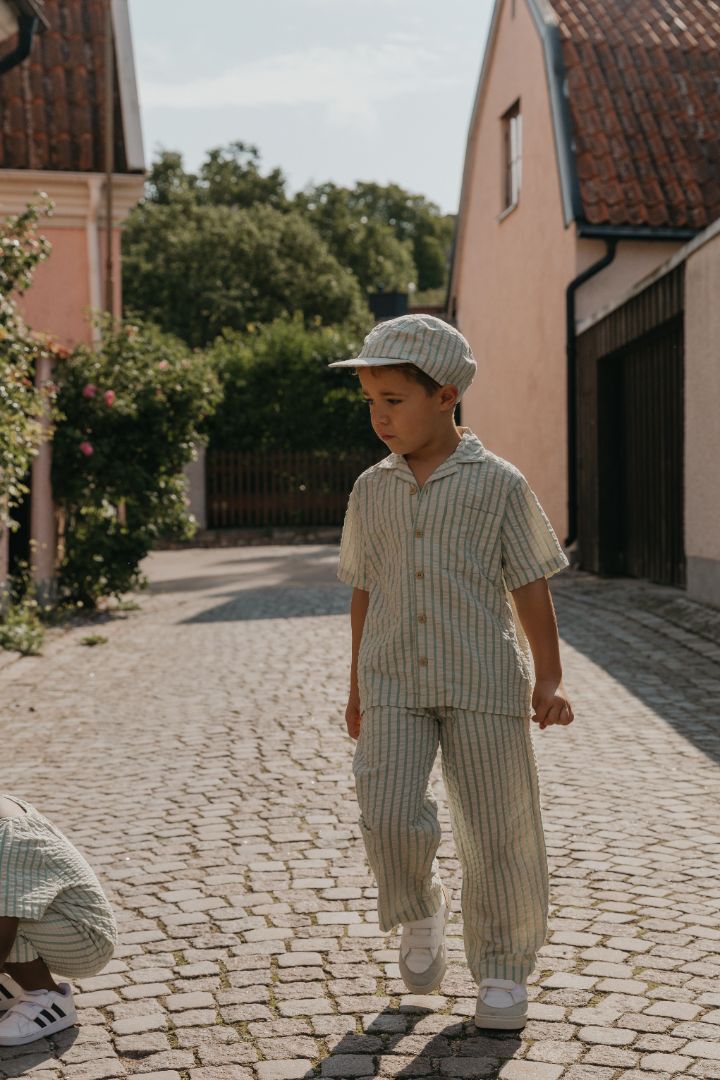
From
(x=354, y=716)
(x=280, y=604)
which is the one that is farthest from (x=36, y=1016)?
(x=280, y=604)

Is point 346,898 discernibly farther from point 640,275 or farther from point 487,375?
point 487,375

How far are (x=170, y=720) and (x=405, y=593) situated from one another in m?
4.35

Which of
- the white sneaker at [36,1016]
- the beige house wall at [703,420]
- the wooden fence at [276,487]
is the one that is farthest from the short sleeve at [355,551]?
the wooden fence at [276,487]

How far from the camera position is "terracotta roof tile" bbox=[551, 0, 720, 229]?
15.3m

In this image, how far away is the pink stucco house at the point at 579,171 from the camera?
50.4 ft

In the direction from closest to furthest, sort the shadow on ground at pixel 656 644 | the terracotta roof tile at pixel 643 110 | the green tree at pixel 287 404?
the shadow on ground at pixel 656 644 < the terracotta roof tile at pixel 643 110 < the green tree at pixel 287 404

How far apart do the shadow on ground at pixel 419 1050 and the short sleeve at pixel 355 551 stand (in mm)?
985

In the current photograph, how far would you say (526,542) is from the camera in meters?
3.09

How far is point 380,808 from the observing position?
304 cm

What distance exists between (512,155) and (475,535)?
1698 centimetres

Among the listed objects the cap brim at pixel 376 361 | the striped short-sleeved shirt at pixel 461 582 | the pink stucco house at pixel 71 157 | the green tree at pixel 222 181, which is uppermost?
the green tree at pixel 222 181

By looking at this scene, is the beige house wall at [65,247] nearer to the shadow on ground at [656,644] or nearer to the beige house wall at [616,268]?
the beige house wall at [616,268]

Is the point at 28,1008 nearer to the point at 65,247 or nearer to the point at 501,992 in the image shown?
the point at 501,992

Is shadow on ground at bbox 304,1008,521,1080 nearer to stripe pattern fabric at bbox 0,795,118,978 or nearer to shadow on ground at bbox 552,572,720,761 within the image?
stripe pattern fabric at bbox 0,795,118,978
